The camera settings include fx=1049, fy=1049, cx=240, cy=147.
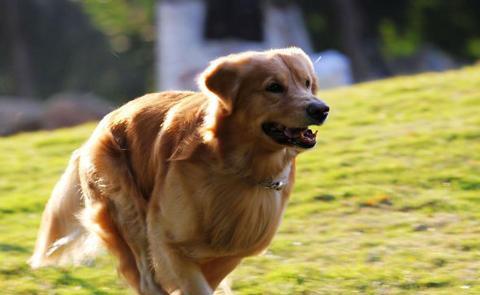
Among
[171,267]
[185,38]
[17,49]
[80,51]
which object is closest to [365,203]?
[171,267]

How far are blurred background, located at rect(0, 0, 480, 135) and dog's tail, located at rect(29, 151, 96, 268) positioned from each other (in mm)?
15186

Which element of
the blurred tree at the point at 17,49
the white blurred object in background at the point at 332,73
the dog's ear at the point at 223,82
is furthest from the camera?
the blurred tree at the point at 17,49

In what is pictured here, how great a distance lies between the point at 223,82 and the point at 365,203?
4.03 metres

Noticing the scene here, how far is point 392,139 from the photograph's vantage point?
12.1m

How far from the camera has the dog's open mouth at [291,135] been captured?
6035mm

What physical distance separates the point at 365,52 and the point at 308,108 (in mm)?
22381

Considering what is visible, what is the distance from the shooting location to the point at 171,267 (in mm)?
6504


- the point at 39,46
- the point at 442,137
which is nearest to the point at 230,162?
the point at 442,137

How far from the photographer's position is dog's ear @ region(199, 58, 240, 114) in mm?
6234

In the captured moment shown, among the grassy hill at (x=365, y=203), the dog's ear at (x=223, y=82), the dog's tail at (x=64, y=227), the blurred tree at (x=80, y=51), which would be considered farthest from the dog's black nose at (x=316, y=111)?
the blurred tree at (x=80, y=51)

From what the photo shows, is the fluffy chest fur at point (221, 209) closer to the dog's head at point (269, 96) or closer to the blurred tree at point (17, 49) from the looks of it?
the dog's head at point (269, 96)

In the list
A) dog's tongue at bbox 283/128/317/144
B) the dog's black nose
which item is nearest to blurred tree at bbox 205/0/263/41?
dog's tongue at bbox 283/128/317/144

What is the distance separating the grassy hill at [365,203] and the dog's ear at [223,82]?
1878 millimetres

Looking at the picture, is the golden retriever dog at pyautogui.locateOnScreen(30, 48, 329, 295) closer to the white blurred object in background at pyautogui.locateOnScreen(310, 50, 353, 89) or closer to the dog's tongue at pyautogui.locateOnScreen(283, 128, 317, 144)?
the dog's tongue at pyautogui.locateOnScreen(283, 128, 317, 144)
